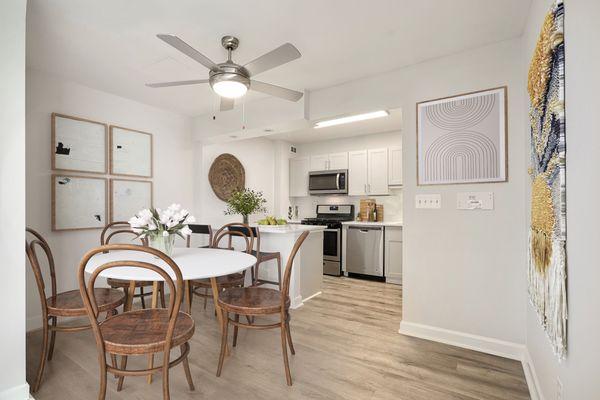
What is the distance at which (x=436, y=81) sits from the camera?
103 inches

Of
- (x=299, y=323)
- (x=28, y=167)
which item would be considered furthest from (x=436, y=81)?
(x=28, y=167)

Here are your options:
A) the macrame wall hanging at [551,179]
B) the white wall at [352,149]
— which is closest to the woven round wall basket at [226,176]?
the white wall at [352,149]

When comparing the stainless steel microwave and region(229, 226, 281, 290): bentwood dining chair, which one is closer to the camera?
region(229, 226, 281, 290): bentwood dining chair

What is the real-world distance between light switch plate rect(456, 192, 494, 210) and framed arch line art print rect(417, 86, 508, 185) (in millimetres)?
109

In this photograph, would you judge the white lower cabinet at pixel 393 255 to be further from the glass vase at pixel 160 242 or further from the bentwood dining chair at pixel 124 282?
the glass vase at pixel 160 242

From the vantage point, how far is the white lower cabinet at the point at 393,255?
444 cm

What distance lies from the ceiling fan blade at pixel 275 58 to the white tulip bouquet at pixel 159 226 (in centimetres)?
107

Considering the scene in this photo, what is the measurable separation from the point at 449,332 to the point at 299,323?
4.29 ft

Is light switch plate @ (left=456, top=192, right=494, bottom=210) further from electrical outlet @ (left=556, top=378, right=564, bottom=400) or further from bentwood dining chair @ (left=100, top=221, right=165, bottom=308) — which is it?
bentwood dining chair @ (left=100, top=221, right=165, bottom=308)

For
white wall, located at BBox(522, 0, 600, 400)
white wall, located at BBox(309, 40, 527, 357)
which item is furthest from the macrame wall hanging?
white wall, located at BBox(309, 40, 527, 357)

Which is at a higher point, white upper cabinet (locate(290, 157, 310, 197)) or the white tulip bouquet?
white upper cabinet (locate(290, 157, 310, 197))

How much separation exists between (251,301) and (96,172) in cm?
243

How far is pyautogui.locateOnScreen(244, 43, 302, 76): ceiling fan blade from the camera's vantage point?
Result: 70.9 inches

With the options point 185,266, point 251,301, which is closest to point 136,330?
point 185,266
